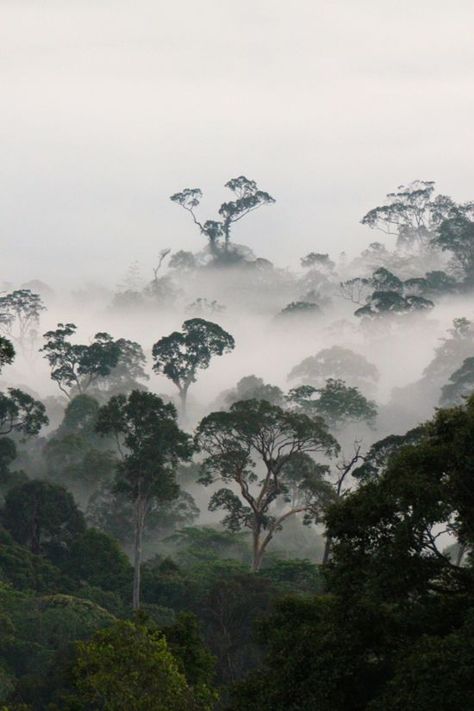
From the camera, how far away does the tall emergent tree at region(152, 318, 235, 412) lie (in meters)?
96.9

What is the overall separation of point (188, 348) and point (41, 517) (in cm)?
3689

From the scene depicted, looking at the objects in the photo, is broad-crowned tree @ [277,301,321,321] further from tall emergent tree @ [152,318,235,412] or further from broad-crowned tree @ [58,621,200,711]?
broad-crowned tree @ [58,621,200,711]

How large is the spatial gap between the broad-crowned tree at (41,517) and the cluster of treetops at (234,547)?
0.12 metres

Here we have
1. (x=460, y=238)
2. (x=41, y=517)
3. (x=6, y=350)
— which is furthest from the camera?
(x=460, y=238)

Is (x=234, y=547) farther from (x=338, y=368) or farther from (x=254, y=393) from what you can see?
(x=338, y=368)

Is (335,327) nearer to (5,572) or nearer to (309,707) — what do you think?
(5,572)

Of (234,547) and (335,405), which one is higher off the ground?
(335,405)

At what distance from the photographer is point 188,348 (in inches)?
3831

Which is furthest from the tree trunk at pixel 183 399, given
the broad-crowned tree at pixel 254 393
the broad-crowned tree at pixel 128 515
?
the broad-crowned tree at pixel 128 515

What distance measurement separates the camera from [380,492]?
70.8 ft

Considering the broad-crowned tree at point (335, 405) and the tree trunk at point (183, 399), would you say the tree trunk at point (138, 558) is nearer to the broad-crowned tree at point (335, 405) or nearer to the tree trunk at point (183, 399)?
the broad-crowned tree at point (335, 405)

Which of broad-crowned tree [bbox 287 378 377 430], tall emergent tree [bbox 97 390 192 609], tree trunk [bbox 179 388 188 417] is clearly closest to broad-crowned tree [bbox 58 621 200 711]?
tall emergent tree [bbox 97 390 192 609]

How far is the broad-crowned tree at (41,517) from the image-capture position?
62.4 m

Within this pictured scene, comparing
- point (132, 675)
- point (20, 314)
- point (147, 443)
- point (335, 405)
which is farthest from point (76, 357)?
point (132, 675)
